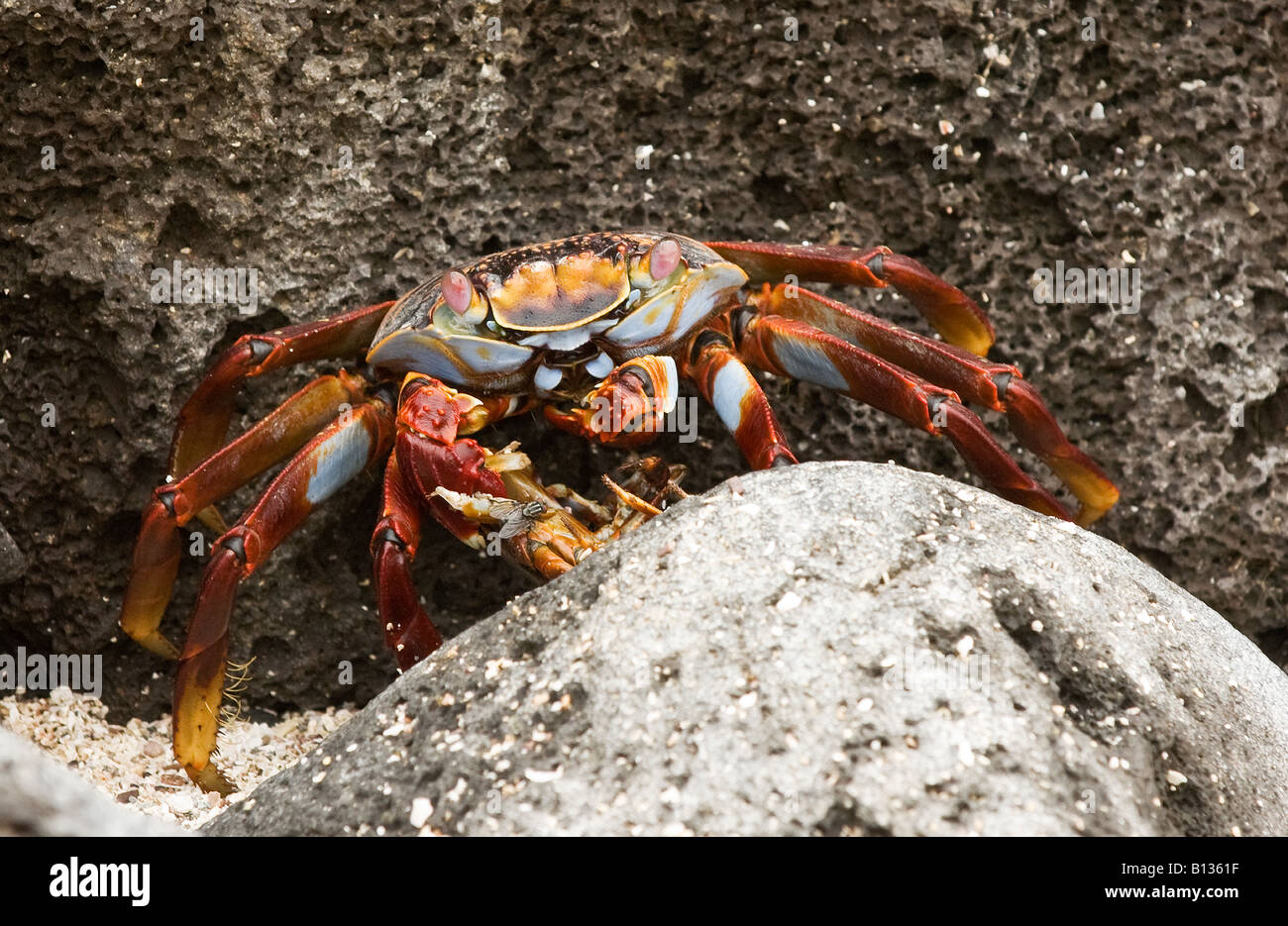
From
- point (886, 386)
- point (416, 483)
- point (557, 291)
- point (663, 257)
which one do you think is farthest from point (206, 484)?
point (886, 386)

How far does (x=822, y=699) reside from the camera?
190 cm

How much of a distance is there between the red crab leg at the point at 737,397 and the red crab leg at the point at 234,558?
0.78m

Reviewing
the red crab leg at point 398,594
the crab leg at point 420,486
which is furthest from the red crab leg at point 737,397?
the red crab leg at point 398,594

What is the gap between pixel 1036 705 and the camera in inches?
76.9

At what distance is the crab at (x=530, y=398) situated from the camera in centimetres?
273

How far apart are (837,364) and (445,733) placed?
4.35 ft

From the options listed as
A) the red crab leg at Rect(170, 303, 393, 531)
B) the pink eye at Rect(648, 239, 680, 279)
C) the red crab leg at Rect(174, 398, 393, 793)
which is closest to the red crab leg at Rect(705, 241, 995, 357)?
the pink eye at Rect(648, 239, 680, 279)

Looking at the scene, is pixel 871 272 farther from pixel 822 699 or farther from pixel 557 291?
pixel 822 699

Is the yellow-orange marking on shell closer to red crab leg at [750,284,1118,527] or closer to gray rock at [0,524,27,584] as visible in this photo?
red crab leg at [750,284,1118,527]

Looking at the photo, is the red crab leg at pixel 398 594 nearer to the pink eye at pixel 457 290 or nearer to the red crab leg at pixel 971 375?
the pink eye at pixel 457 290

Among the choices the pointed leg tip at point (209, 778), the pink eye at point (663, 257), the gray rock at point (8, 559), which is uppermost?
the pink eye at point (663, 257)

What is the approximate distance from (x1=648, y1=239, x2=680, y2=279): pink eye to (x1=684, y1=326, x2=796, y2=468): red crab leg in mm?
270

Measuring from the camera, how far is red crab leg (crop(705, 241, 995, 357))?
9.91 feet
